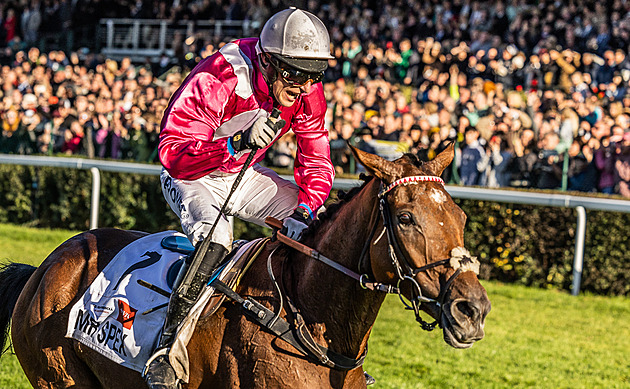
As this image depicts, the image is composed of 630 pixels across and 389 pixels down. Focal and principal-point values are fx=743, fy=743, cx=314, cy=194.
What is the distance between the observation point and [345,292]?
301 centimetres

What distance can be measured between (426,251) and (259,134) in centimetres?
86

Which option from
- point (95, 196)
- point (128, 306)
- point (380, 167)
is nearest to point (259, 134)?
point (380, 167)

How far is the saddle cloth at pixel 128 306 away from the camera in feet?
11.0

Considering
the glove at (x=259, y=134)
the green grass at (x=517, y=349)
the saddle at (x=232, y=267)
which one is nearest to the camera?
the glove at (x=259, y=134)

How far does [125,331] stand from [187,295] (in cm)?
47

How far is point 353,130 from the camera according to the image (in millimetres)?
10742

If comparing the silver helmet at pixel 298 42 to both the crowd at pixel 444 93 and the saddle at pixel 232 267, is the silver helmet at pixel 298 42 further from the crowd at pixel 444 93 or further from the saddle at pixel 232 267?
the crowd at pixel 444 93

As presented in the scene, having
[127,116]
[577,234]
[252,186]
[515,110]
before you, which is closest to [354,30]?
[127,116]

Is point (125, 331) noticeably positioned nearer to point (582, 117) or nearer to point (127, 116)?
point (582, 117)

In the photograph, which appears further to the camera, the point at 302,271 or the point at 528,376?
the point at 528,376

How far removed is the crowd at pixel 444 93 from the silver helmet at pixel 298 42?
18.0ft

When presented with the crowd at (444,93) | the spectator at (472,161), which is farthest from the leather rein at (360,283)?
the spectator at (472,161)

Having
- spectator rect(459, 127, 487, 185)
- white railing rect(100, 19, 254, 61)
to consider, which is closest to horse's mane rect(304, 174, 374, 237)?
spectator rect(459, 127, 487, 185)

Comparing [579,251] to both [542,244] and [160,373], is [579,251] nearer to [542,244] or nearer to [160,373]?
[542,244]
